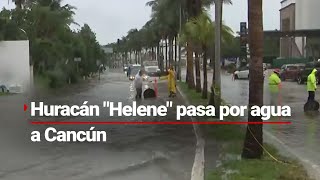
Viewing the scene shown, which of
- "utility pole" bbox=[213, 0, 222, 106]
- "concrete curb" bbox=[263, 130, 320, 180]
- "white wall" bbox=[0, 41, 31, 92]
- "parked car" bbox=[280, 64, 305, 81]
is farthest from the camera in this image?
"parked car" bbox=[280, 64, 305, 81]

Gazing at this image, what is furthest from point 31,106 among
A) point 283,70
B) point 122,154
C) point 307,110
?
point 283,70

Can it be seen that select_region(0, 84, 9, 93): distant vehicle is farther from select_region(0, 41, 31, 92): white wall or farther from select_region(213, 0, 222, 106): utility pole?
select_region(213, 0, 222, 106): utility pole

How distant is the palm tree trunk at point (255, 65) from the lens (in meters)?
10.9

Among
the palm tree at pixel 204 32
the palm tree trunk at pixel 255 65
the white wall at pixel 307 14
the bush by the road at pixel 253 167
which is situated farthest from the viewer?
the white wall at pixel 307 14

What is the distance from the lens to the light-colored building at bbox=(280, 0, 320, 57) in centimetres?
9238

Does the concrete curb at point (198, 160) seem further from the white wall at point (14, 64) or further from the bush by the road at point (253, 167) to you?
the white wall at point (14, 64)

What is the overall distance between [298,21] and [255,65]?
91.1m

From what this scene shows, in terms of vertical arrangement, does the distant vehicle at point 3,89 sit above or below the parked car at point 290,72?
below

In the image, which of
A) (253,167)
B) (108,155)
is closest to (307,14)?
(108,155)

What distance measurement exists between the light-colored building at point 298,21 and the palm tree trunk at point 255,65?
83.2 metres

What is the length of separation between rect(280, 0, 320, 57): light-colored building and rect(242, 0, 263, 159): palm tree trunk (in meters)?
83.2

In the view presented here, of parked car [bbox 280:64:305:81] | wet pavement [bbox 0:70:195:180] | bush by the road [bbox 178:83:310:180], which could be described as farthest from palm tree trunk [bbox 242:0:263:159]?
parked car [bbox 280:64:305:81]

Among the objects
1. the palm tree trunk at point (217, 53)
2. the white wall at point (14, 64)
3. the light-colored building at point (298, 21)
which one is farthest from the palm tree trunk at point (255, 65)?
the light-colored building at point (298, 21)

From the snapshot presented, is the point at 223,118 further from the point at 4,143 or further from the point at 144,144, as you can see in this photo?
the point at 4,143
